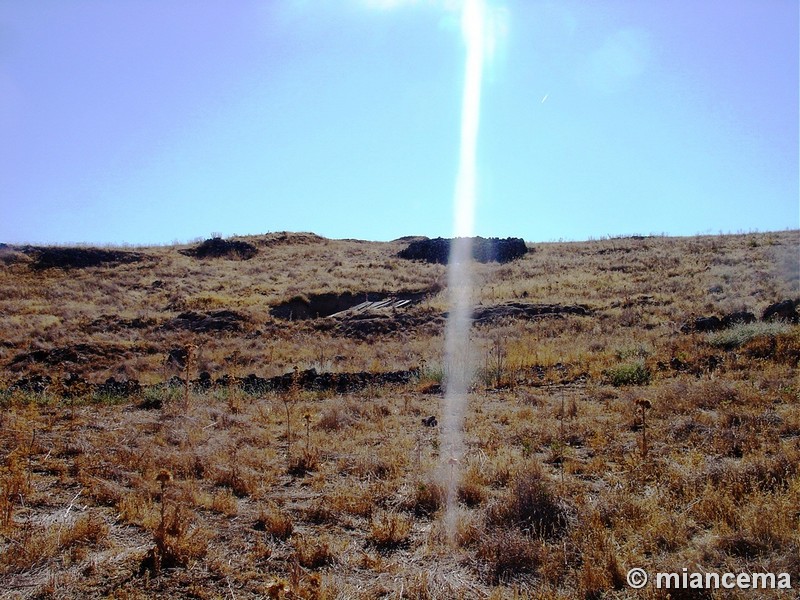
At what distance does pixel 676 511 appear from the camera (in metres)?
4.58

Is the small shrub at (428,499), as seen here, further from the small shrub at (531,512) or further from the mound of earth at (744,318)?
the mound of earth at (744,318)

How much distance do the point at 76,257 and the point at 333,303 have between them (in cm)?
1920

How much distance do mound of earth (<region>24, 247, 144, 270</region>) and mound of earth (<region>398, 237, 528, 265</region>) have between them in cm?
1781

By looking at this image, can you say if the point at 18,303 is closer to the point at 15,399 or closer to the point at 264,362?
the point at 264,362

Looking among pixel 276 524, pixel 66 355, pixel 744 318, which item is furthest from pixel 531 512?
pixel 66 355

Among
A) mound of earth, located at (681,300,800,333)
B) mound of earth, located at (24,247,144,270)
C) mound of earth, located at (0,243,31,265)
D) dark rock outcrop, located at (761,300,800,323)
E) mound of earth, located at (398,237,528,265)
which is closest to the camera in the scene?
dark rock outcrop, located at (761,300,800,323)

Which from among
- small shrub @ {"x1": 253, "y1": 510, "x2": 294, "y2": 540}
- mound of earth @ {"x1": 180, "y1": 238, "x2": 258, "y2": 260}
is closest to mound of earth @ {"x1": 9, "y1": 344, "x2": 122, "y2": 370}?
small shrub @ {"x1": 253, "y1": 510, "x2": 294, "y2": 540}

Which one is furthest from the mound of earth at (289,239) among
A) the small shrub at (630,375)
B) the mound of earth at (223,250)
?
the small shrub at (630,375)

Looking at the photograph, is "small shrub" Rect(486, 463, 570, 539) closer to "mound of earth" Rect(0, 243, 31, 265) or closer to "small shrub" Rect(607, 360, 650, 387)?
"small shrub" Rect(607, 360, 650, 387)

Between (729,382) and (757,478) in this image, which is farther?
(729,382)

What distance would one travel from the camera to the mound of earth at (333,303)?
978 inches

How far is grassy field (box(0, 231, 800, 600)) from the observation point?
3869 mm

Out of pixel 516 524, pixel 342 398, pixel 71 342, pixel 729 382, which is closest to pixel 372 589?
pixel 516 524

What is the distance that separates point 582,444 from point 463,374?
5325 millimetres
